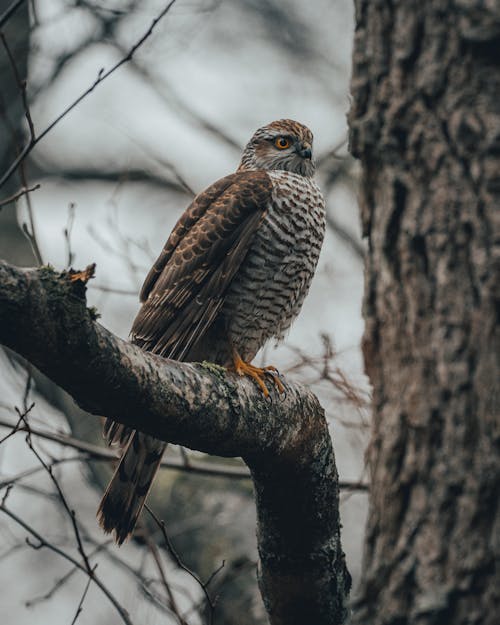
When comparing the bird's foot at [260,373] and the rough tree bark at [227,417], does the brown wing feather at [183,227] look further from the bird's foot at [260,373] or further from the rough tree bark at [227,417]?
the rough tree bark at [227,417]

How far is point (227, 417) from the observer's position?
3.06 metres

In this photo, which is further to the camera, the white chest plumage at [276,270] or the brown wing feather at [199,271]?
the white chest plumage at [276,270]

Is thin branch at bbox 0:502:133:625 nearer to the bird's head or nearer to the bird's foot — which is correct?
the bird's foot

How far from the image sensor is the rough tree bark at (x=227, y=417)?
2215 mm

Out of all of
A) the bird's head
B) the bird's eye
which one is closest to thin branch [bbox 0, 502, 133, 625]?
the bird's head

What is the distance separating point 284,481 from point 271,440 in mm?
210

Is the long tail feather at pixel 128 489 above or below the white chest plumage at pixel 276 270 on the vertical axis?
below

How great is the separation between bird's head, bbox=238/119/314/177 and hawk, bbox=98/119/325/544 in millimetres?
589

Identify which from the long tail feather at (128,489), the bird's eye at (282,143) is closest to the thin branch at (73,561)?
the long tail feather at (128,489)

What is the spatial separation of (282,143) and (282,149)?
7 centimetres

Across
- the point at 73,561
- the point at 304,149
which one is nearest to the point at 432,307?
the point at 73,561

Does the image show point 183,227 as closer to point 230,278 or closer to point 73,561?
point 230,278

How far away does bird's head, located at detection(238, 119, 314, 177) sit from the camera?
5512 mm

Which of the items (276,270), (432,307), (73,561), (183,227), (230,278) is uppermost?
(183,227)
